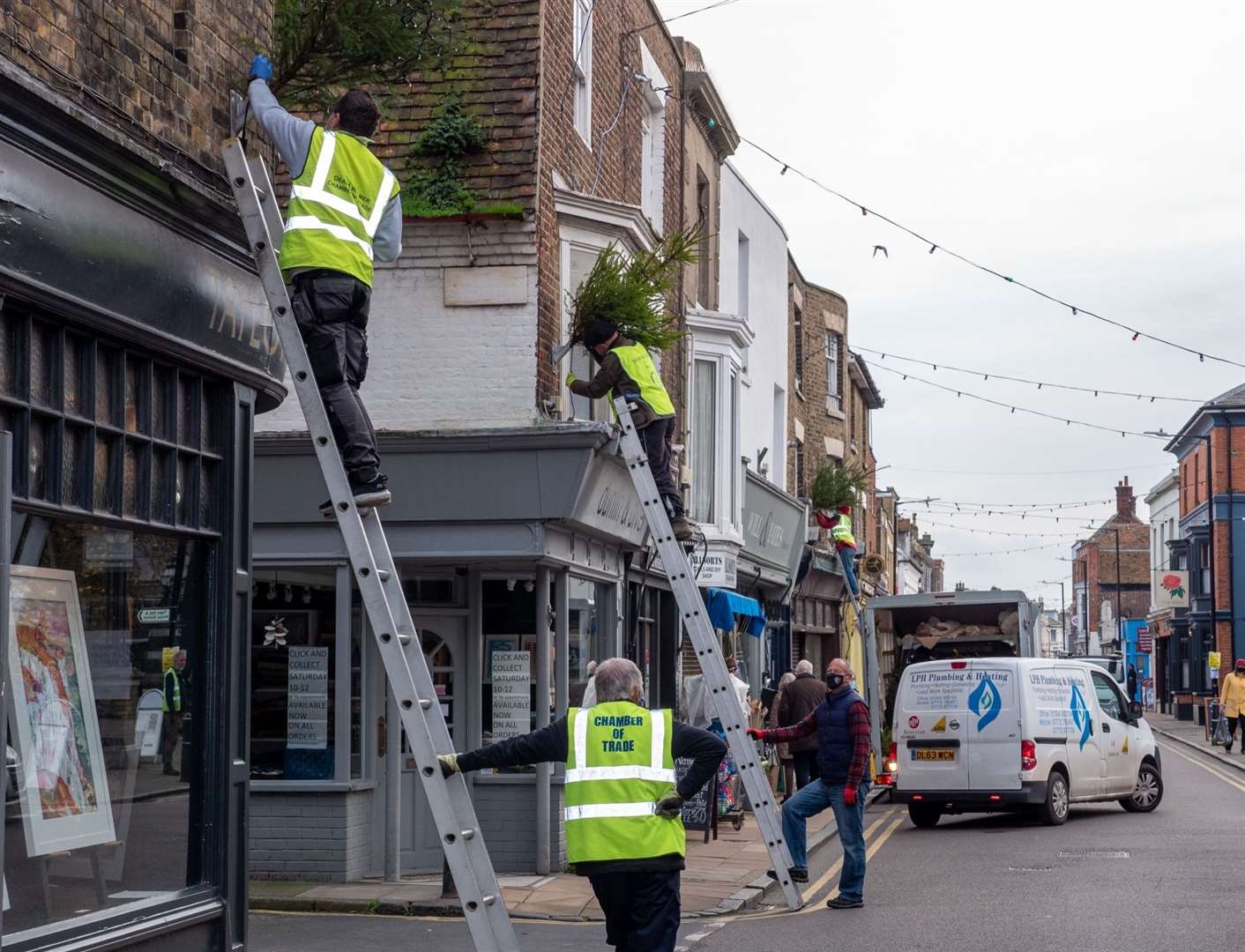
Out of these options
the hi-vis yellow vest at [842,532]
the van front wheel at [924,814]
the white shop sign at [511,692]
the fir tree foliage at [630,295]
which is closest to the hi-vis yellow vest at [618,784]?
the white shop sign at [511,692]

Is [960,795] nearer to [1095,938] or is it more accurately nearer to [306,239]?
[1095,938]

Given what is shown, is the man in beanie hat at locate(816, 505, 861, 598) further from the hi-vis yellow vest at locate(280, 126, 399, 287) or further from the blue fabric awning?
the hi-vis yellow vest at locate(280, 126, 399, 287)

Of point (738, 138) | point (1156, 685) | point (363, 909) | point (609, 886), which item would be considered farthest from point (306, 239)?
point (1156, 685)

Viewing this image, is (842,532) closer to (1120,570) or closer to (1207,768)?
(1207,768)

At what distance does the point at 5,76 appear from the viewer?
227 inches

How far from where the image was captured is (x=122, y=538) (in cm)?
716

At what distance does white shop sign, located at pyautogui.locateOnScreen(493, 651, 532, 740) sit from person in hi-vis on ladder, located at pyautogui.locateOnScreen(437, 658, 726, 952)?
7.78 m

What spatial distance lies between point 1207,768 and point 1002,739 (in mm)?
14339

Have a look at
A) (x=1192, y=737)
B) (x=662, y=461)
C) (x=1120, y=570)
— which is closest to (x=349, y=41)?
(x=662, y=461)

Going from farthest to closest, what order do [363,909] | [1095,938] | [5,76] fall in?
[363,909], [1095,938], [5,76]

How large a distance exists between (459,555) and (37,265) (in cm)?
836

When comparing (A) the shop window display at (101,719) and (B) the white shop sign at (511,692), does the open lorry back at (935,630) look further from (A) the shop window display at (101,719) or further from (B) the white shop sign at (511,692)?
(A) the shop window display at (101,719)

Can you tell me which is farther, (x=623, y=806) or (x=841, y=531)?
(x=841, y=531)

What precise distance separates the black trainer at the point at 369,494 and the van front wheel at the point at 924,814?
1350 centimetres
